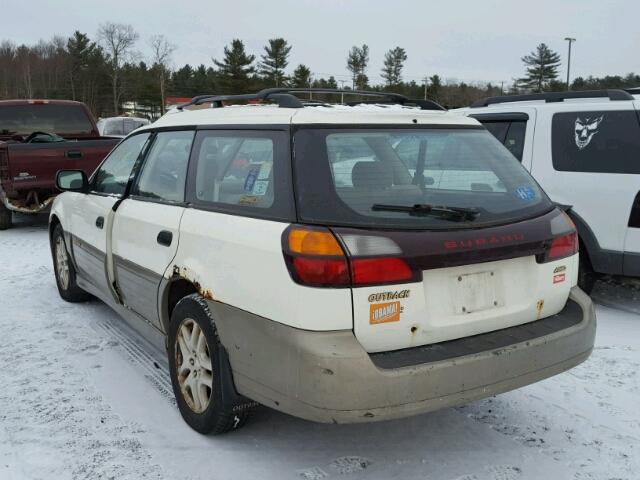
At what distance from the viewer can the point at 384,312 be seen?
97.0 inches

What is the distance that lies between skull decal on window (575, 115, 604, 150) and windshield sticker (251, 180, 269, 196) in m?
3.64

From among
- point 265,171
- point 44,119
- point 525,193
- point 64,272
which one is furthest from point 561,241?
point 44,119

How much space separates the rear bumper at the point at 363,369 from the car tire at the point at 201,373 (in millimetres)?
99

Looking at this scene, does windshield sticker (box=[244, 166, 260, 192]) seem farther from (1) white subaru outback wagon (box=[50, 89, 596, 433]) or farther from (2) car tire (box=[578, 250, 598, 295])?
(2) car tire (box=[578, 250, 598, 295])

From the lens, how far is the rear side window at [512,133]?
5.75 meters

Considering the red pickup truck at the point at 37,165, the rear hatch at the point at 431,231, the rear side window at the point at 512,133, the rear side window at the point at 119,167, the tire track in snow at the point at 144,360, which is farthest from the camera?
the red pickup truck at the point at 37,165

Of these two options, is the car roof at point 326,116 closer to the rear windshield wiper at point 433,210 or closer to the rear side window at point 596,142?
the rear windshield wiper at point 433,210

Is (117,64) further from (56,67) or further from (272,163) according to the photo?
(272,163)

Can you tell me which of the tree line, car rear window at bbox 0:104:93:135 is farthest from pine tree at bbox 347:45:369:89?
car rear window at bbox 0:104:93:135

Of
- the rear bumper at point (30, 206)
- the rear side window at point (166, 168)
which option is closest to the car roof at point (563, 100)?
the rear side window at point (166, 168)

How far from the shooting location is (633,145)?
5.00 m

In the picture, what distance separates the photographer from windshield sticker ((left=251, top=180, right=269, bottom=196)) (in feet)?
9.05

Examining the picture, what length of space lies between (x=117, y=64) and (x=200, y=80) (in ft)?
36.6

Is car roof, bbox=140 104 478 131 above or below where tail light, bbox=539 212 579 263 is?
above
